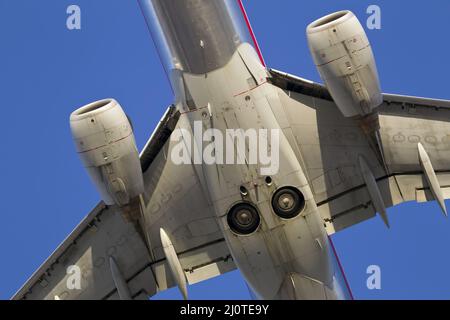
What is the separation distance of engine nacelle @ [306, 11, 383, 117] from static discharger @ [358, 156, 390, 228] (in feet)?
6.34

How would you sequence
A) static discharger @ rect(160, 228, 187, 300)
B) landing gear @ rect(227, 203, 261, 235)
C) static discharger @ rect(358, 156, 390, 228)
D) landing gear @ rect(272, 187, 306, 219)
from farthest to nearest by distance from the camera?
1. static discharger @ rect(160, 228, 187, 300)
2. static discharger @ rect(358, 156, 390, 228)
3. landing gear @ rect(227, 203, 261, 235)
4. landing gear @ rect(272, 187, 306, 219)

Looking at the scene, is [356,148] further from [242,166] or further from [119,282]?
[119,282]

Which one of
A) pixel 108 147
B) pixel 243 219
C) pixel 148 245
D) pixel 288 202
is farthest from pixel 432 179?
Answer: pixel 108 147

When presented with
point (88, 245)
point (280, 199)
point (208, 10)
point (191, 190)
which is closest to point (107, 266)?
point (88, 245)

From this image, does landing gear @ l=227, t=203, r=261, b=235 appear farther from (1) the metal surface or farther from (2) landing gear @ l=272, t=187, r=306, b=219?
(1) the metal surface

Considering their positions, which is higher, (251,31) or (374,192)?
(251,31)

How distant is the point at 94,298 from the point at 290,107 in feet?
22.6

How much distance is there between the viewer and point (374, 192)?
24672 millimetres

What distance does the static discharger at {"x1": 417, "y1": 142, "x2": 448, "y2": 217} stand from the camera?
24344 mm

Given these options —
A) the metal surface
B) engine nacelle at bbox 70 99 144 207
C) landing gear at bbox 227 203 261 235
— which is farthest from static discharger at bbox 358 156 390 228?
engine nacelle at bbox 70 99 144 207

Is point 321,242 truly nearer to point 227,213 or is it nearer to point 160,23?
point 227,213

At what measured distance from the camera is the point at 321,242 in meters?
24.5

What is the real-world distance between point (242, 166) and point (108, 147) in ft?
9.82
